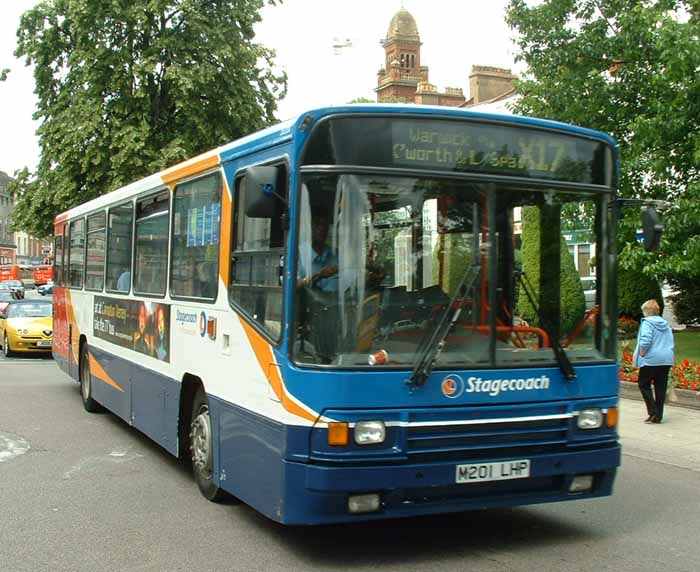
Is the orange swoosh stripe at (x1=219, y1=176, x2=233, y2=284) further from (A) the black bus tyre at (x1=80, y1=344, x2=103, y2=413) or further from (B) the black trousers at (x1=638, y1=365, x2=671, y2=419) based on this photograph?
(B) the black trousers at (x1=638, y1=365, x2=671, y2=419)

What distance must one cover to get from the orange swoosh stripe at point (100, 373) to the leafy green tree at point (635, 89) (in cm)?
802

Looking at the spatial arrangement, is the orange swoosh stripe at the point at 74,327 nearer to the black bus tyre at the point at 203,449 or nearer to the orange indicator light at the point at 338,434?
the black bus tyre at the point at 203,449

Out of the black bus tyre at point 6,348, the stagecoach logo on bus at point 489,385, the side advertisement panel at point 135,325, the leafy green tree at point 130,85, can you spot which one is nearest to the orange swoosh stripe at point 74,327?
the side advertisement panel at point 135,325

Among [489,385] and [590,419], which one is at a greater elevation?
[489,385]

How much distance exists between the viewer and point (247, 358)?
659cm

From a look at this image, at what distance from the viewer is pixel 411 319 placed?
5.97 metres

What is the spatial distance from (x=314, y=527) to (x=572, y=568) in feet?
6.29

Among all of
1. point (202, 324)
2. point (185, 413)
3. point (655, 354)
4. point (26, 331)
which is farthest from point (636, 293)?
point (202, 324)

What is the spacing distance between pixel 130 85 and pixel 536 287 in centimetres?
2616

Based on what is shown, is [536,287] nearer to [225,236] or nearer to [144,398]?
[225,236]

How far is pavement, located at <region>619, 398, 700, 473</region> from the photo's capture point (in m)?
10.3

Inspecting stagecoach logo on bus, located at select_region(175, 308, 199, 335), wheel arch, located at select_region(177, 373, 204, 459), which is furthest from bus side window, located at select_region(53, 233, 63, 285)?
wheel arch, located at select_region(177, 373, 204, 459)

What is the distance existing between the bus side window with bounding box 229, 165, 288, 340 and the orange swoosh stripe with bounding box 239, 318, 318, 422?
105 millimetres

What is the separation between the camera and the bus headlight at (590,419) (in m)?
6.38
